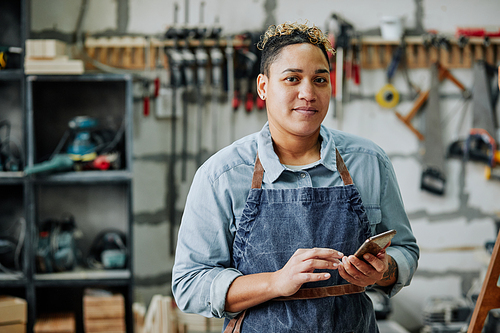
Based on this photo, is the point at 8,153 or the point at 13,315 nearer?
the point at 13,315

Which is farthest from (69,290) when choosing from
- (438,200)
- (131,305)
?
(438,200)

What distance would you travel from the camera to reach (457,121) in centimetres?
316

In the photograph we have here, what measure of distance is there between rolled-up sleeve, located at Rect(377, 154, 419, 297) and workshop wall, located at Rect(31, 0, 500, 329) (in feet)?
5.98

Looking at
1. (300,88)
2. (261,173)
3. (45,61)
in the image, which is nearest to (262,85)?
(300,88)

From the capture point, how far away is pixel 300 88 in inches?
49.1

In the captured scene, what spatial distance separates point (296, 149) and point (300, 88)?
196 millimetres

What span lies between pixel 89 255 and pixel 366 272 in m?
2.19

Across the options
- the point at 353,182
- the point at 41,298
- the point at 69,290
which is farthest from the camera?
the point at 69,290

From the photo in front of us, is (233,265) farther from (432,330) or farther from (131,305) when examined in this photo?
(432,330)

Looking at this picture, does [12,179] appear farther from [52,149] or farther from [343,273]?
[343,273]

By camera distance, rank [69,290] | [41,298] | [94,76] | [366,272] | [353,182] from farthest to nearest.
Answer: [69,290]
[41,298]
[94,76]
[353,182]
[366,272]

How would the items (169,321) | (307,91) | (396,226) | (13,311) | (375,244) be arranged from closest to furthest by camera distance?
(375,244), (307,91), (396,226), (13,311), (169,321)

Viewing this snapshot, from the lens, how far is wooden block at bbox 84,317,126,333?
2.66 metres

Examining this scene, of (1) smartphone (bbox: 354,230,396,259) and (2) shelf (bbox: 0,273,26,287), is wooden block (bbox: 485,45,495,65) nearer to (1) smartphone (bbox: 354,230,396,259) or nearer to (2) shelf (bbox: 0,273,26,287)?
(1) smartphone (bbox: 354,230,396,259)
